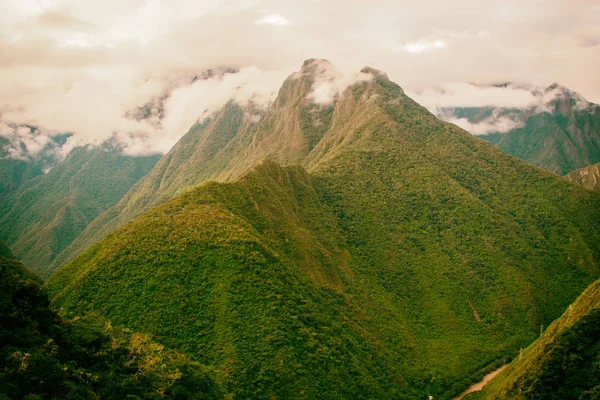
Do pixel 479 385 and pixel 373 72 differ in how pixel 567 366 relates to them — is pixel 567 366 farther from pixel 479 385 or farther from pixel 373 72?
pixel 373 72

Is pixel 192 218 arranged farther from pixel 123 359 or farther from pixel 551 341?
pixel 551 341

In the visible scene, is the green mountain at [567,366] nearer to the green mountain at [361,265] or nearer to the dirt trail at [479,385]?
the dirt trail at [479,385]

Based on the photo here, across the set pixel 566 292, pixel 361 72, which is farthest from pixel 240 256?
pixel 361 72

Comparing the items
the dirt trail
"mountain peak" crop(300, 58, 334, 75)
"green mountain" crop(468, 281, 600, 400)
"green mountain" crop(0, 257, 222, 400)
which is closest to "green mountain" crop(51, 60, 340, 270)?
"mountain peak" crop(300, 58, 334, 75)

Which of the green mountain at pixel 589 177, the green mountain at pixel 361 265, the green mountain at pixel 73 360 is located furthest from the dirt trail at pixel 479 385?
the green mountain at pixel 589 177

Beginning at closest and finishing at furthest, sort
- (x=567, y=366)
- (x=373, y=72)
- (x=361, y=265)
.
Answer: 1. (x=567, y=366)
2. (x=361, y=265)
3. (x=373, y=72)

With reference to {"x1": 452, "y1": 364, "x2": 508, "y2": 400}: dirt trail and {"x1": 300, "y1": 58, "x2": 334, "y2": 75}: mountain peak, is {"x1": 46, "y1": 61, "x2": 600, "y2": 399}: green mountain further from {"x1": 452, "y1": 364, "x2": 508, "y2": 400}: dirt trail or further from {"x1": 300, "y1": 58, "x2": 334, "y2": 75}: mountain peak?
{"x1": 300, "y1": 58, "x2": 334, "y2": 75}: mountain peak

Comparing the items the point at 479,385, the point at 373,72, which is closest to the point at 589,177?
the point at 373,72
